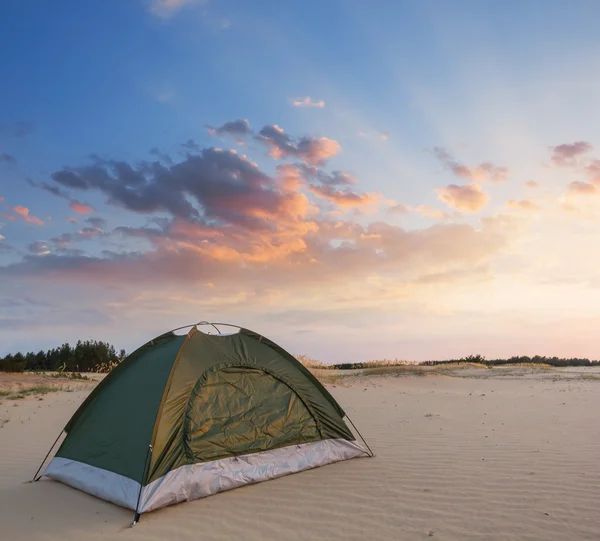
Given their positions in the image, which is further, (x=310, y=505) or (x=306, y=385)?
(x=306, y=385)

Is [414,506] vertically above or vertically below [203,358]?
below

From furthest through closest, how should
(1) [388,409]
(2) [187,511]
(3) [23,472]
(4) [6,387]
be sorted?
1. (4) [6,387]
2. (1) [388,409]
3. (3) [23,472]
4. (2) [187,511]

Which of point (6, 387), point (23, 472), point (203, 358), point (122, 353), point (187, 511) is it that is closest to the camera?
point (187, 511)

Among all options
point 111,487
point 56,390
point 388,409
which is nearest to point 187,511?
point 111,487

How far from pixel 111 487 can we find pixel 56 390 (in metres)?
13.8

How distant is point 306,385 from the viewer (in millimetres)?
8648

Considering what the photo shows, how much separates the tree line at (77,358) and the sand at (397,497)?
59.4 feet

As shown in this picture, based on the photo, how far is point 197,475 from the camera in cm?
691

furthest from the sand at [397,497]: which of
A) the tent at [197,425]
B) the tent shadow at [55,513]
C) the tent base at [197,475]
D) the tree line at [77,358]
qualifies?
the tree line at [77,358]

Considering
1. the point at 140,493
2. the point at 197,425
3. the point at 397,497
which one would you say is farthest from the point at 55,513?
the point at 397,497

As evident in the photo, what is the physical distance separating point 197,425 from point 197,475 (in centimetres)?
62

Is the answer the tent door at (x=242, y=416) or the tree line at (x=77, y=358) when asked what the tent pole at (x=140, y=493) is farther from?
the tree line at (x=77, y=358)

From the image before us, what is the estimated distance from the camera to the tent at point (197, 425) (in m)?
6.77

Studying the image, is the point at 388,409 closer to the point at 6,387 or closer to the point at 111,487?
the point at 111,487
